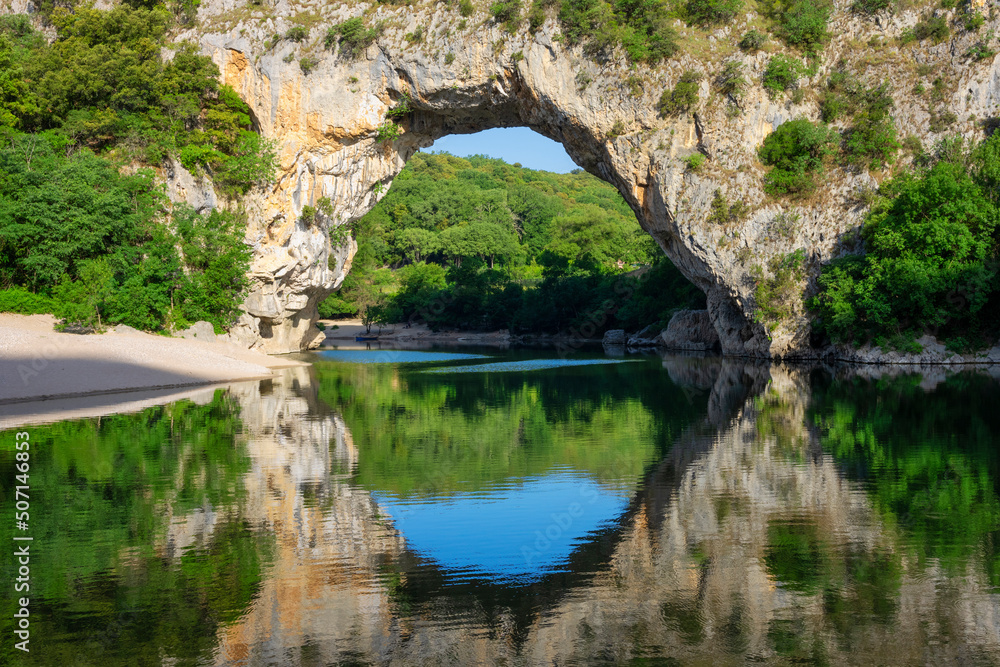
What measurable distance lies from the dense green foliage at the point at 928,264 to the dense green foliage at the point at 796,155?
3407 mm

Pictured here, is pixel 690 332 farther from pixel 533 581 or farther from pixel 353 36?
pixel 533 581

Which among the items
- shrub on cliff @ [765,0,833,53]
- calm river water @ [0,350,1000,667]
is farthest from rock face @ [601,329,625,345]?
calm river water @ [0,350,1000,667]

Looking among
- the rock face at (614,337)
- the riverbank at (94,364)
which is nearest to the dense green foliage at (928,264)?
the riverbank at (94,364)

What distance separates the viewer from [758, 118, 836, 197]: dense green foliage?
121 ft

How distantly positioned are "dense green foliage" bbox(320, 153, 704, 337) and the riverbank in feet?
112

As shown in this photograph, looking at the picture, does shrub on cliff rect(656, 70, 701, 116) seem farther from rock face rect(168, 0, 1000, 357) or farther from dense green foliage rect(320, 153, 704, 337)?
dense green foliage rect(320, 153, 704, 337)

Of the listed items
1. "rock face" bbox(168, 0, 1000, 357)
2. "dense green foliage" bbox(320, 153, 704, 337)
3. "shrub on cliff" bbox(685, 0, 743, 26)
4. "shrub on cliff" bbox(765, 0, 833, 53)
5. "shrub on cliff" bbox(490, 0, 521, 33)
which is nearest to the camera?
"rock face" bbox(168, 0, 1000, 357)

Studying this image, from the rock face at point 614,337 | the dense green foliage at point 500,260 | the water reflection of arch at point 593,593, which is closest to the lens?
the water reflection of arch at point 593,593

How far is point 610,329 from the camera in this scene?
65.2 meters

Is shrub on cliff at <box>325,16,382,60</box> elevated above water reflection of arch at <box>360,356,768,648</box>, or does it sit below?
above

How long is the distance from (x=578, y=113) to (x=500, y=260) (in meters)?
55.7

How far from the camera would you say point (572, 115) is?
39750 millimetres

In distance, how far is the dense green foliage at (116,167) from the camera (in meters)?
33.1

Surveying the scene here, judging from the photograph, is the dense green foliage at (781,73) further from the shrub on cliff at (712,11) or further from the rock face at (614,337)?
the rock face at (614,337)
